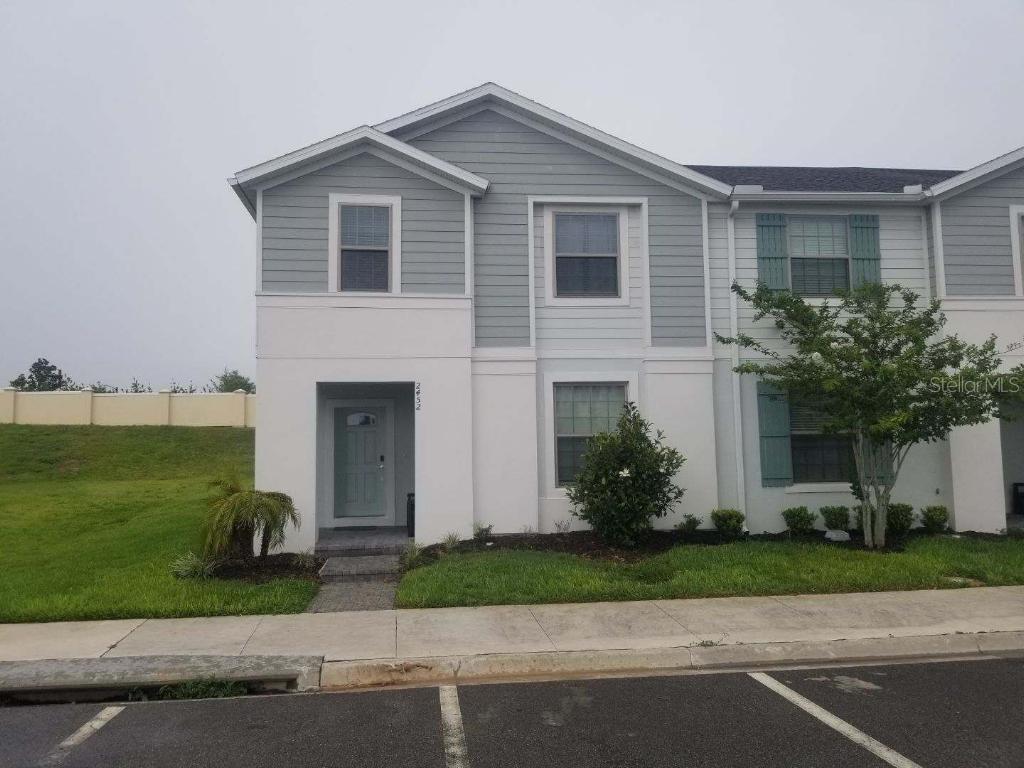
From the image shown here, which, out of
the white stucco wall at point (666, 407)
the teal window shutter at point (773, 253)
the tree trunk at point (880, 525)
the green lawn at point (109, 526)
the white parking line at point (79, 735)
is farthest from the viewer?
the teal window shutter at point (773, 253)

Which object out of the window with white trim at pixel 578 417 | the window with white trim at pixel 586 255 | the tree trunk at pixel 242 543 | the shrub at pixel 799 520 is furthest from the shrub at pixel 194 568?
the shrub at pixel 799 520

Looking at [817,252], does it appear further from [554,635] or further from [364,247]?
[554,635]

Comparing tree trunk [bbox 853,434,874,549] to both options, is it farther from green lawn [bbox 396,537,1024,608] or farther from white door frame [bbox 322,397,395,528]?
white door frame [bbox 322,397,395,528]

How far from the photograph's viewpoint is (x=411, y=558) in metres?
9.33

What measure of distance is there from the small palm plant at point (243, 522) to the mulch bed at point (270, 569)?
114 millimetres

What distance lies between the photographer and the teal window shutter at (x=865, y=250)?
1166 centimetres

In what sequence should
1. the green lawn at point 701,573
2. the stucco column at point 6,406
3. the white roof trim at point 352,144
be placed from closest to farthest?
the green lawn at point 701,573
the white roof trim at point 352,144
the stucco column at point 6,406

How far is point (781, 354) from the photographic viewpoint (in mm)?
11461

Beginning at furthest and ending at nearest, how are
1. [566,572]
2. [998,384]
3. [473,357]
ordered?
[473,357] < [998,384] < [566,572]

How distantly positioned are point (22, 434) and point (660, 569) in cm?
2609

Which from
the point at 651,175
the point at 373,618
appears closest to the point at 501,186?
the point at 651,175

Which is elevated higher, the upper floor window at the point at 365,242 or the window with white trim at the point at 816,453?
the upper floor window at the point at 365,242

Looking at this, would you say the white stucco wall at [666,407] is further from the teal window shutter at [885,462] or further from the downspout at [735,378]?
the teal window shutter at [885,462]

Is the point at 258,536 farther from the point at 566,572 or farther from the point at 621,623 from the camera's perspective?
the point at 621,623
